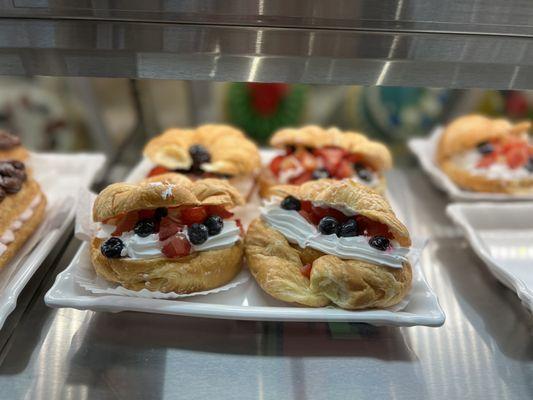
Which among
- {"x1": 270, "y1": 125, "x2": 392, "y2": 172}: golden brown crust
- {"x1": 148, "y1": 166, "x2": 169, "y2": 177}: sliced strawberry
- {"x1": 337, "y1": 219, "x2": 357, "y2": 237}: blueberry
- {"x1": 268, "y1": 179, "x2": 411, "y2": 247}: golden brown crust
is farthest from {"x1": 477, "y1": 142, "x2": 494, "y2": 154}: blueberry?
{"x1": 148, "y1": 166, "x2": 169, "y2": 177}: sliced strawberry

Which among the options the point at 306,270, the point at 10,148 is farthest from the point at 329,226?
the point at 10,148

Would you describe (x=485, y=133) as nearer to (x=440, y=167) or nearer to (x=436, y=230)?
(x=440, y=167)

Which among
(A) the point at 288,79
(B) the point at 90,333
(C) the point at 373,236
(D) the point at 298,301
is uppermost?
(A) the point at 288,79

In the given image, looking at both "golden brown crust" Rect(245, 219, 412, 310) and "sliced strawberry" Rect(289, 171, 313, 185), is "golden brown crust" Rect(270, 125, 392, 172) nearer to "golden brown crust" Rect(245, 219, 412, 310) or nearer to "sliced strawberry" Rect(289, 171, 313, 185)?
"sliced strawberry" Rect(289, 171, 313, 185)

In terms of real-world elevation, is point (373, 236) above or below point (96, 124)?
above

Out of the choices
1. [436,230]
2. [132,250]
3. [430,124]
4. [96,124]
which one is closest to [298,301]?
[132,250]

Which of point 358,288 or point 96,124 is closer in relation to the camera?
point 358,288

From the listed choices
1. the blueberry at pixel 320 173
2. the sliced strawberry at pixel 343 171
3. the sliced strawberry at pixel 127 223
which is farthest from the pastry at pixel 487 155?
the sliced strawberry at pixel 127 223

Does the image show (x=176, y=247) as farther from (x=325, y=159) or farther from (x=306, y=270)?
(x=325, y=159)
